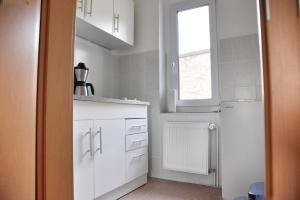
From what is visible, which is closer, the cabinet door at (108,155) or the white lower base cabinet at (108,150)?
the white lower base cabinet at (108,150)

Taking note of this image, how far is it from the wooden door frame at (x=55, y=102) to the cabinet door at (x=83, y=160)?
0.83m

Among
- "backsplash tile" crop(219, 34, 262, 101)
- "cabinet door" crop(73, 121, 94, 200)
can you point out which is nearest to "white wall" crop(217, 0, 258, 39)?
"backsplash tile" crop(219, 34, 262, 101)

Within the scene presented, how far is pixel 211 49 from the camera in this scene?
2.54 metres

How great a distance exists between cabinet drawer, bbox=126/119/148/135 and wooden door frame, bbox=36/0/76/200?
4.57ft

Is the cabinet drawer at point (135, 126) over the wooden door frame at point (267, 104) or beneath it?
beneath

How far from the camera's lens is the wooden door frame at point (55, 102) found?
606mm

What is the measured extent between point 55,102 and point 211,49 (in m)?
2.21

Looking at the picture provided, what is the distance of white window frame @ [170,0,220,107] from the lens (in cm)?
250

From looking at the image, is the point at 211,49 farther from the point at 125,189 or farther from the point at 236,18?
the point at 125,189

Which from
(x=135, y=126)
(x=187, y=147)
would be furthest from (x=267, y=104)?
(x=187, y=147)

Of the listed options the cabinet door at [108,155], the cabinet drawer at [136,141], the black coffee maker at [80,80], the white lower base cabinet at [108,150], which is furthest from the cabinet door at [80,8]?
the cabinet drawer at [136,141]

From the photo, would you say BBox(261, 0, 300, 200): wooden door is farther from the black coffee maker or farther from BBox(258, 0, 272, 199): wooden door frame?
the black coffee maker

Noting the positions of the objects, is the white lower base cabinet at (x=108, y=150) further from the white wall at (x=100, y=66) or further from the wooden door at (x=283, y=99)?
the wooden door at (x=283, y=99)

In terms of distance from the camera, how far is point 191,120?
2.48 meters
